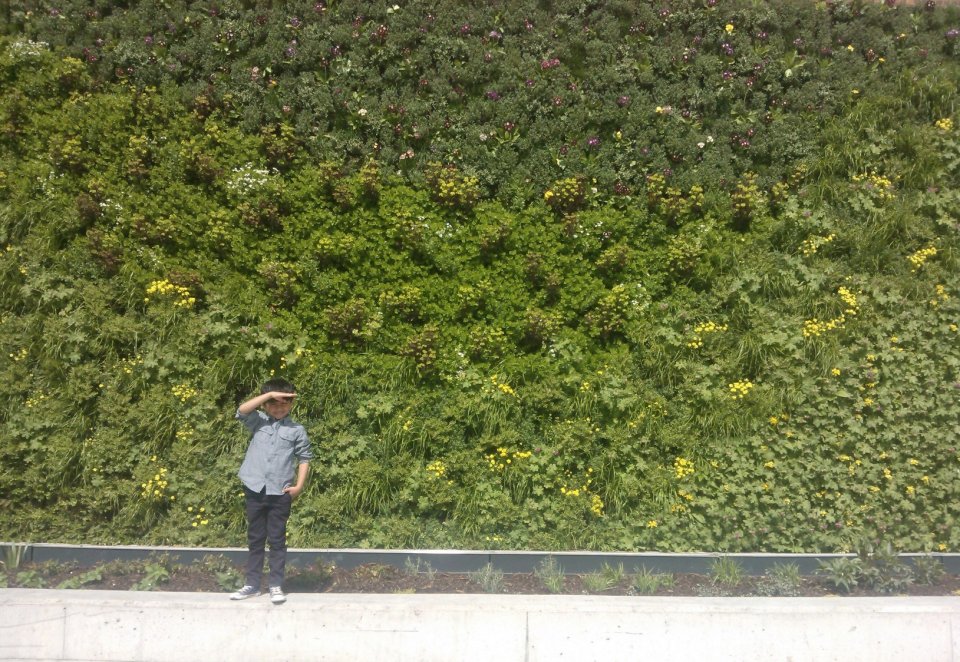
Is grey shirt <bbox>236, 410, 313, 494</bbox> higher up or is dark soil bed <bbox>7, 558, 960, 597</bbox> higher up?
grey shirt <bbox>236, 410, 313, 494</bbox>

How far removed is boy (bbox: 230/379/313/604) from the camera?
470 centimetres

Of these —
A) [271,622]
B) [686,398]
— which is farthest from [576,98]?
[271,622]

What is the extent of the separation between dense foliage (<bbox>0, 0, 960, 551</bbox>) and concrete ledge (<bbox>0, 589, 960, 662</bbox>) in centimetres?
136

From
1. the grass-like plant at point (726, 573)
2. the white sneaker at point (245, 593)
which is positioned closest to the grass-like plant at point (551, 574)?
the grass-like plant at point (726, 573)

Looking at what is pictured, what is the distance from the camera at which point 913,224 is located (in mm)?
6379

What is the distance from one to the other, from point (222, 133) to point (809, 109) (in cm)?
565

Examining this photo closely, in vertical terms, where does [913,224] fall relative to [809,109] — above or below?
below

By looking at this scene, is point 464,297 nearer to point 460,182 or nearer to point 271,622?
point 460,182

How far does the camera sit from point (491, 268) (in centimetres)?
643

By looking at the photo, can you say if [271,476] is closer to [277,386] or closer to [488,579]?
[277,386]

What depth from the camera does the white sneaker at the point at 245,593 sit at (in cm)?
461

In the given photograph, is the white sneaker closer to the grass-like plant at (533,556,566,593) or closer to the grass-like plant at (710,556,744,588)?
the grass-like plant at (533,556,566,593)

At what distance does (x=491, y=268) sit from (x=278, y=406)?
8.18 ft

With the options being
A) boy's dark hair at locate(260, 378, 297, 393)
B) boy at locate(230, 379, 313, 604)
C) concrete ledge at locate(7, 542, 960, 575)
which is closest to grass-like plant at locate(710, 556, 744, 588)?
concrete ledge at locate(7, 542, 960, 575)
